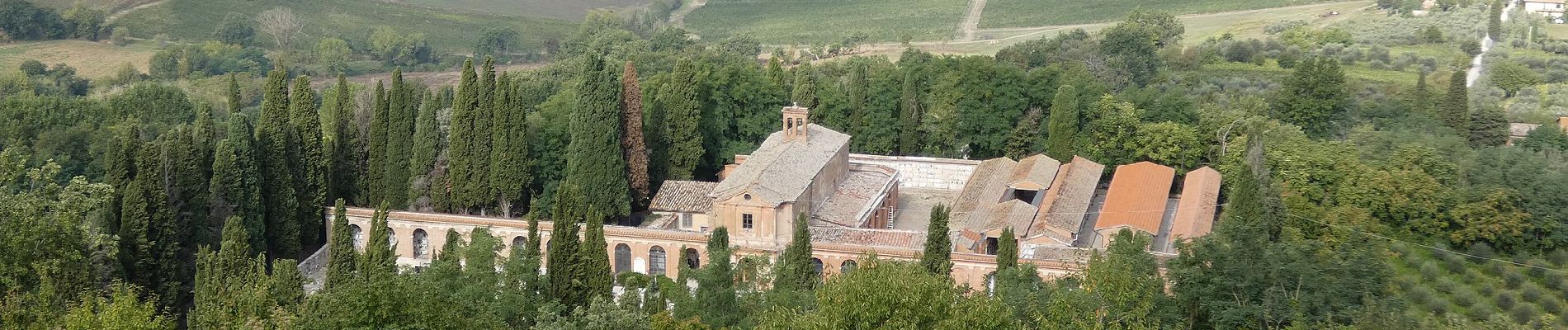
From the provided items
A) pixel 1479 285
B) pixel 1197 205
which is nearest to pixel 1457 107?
pixel 1197 205

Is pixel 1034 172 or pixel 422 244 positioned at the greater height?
pixel 1034 172

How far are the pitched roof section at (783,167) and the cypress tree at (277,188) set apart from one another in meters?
11.1

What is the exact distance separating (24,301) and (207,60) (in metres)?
59.9

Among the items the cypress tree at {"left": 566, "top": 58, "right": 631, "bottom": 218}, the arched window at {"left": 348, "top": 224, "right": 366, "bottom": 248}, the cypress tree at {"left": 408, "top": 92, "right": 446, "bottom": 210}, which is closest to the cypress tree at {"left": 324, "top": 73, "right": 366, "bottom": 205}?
the arched window at {"left": 348, "top": 224, "right": 366, "bottom": 248}

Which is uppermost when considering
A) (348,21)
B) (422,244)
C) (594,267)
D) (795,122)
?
(348,21)

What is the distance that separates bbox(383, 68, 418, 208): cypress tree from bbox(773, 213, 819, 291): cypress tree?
13774 mm

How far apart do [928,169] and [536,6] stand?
67094 millimetres

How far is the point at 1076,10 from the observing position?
97.4 meters

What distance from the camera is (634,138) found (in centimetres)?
4334

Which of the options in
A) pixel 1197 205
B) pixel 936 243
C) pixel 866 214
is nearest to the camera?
pixel 936 243

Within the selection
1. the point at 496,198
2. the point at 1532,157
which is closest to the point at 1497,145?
the point at 1532,157

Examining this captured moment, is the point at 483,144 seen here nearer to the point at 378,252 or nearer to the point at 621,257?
the point at 621,257

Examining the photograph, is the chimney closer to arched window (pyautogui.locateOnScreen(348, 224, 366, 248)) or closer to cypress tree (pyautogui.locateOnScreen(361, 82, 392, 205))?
cypress tree (pyautogui.locateOnScreen(361, 82, 392, 205))

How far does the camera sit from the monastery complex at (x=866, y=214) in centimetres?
3781
